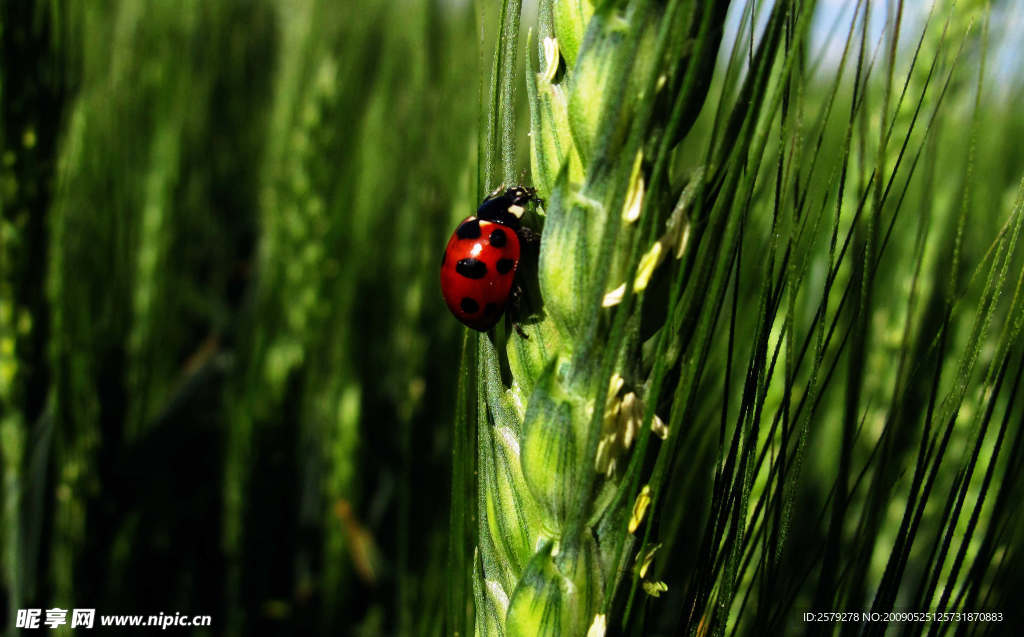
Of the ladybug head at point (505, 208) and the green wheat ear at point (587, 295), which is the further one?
the ladybug head at point (505, 208)

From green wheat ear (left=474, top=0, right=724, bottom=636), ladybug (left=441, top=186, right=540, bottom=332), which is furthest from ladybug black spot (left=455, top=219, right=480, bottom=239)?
green wheat ear (left=474, top=0, right=724, bottom=636)

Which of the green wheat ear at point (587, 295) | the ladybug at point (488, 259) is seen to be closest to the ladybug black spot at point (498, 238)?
the ladybug at point (488, 259)

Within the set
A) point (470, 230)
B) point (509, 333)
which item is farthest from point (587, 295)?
point (470, 230)

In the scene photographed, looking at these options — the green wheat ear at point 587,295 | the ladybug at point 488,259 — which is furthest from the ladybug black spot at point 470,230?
the green wheat ear at point 587,295

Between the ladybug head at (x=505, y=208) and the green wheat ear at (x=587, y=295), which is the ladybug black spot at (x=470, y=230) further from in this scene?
the green wheat ear at (x=587, y=295)

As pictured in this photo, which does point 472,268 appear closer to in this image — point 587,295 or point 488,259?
point 488,259

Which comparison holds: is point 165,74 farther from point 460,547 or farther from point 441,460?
point 460,547

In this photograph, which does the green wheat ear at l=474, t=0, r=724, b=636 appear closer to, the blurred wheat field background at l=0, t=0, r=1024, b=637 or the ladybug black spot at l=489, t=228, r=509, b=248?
the blurred wheat field background at l=0, t=0, r=1024, b=637

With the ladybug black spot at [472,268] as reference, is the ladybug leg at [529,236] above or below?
above
